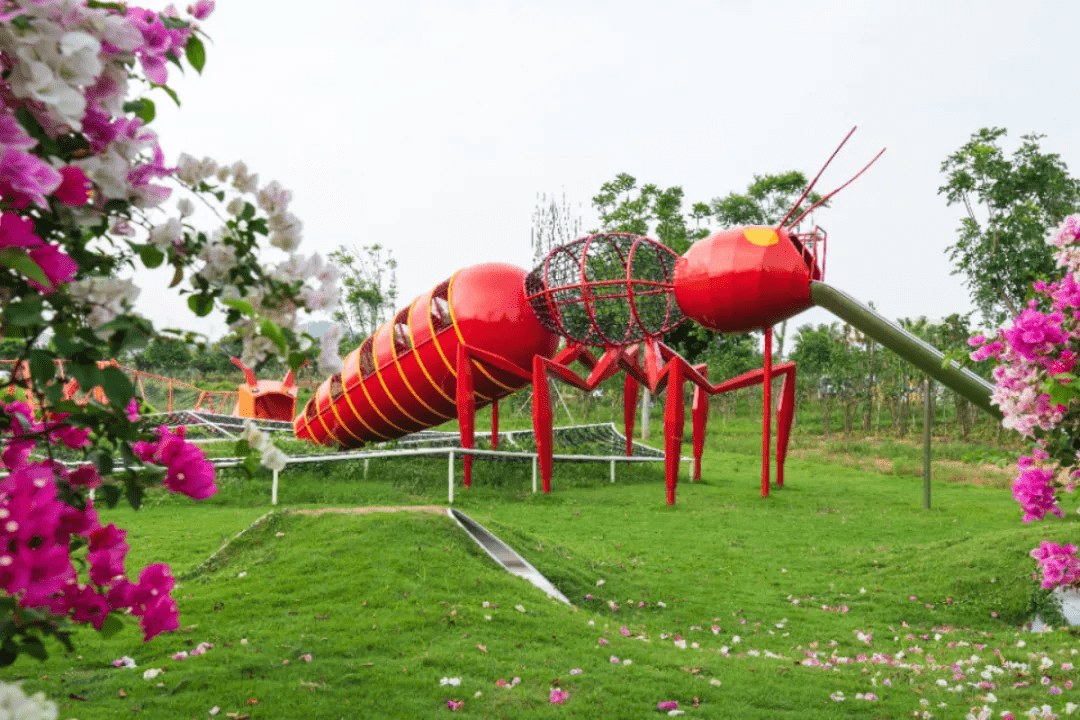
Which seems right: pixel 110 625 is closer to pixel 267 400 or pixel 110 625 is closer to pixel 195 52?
pixel 195 52

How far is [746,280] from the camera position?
1168 centimetres

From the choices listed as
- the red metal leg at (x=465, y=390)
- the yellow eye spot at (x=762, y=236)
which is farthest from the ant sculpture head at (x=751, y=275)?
the red metal leg at (x=465, y=390)

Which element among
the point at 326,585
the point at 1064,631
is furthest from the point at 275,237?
the point at 1064,631

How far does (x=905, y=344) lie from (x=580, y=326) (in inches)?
186

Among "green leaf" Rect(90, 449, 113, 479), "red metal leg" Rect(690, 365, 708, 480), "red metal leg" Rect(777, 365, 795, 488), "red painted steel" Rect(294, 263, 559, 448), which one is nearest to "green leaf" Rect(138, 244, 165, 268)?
"green leaf" Rect(90, 449, 113, 479)

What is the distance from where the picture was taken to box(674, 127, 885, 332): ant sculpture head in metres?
11.7

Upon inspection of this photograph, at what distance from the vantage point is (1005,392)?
11.1ft

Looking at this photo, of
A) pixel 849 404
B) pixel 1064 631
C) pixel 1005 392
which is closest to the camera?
pixel 1005 392

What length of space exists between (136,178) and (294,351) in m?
0.49

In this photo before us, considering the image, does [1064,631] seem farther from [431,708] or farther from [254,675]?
[254,675]

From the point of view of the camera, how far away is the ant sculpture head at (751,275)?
1166 centimetres

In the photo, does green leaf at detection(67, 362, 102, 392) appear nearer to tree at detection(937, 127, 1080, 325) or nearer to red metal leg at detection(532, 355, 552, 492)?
red metal leg at detection(532, 355, 552, 492)

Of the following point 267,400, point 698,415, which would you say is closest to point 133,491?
point 698,415

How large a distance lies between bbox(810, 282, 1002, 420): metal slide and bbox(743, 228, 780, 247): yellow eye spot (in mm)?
795
